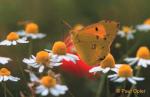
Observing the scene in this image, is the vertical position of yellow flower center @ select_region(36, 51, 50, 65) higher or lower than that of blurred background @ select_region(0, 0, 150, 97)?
lower

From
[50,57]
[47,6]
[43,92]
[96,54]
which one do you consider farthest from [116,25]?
[47,6]

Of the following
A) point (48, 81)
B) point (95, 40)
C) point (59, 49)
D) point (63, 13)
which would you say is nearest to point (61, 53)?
point (59, 49)

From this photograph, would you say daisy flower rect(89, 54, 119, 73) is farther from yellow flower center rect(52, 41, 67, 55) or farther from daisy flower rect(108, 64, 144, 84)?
yellow flower center rect(52, 41, 67, 55)

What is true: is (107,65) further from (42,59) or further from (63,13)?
(63,13)

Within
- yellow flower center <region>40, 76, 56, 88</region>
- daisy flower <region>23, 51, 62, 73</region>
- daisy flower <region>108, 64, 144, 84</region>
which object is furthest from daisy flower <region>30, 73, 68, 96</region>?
daisy flower <region>108, 64, 144, 84</region>

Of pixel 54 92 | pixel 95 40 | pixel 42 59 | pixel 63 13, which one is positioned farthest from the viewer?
pixel 63 13

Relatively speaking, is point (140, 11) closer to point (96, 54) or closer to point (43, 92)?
point (96, 54)

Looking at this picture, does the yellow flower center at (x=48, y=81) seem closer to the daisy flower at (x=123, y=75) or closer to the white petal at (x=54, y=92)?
the white petal at (x=54, y=92)
